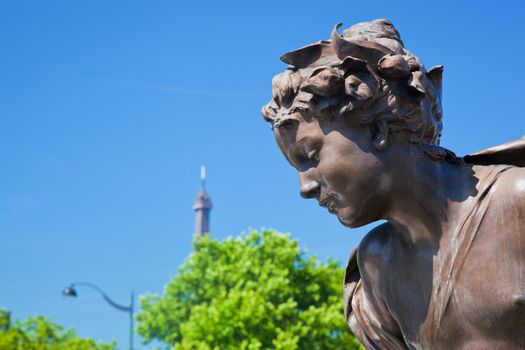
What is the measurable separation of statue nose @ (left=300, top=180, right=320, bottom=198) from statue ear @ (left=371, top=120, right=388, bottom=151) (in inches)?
11.4

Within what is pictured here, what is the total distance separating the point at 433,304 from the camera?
366cm

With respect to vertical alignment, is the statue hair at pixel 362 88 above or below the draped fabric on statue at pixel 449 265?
above

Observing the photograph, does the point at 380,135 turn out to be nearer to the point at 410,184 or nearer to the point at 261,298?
the point at 410,184

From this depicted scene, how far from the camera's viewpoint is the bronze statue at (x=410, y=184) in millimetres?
3514

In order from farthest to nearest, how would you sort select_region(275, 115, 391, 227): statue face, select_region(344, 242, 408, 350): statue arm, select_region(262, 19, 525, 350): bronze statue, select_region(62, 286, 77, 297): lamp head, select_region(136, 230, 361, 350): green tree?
select_region(62, 286, 77, 297): lamp head
select_region(136, 230, 361, 350): green tree
select_region(344, 242, 408, 350): statue arm
select_region(275, 115, 391, 227): statue face
select_region(262, 19, 525, 350): bronze statue

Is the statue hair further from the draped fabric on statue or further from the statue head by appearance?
the draped fabric on statue

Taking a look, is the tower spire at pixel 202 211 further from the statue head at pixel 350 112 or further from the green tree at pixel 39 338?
the statue head at pixel 350 112

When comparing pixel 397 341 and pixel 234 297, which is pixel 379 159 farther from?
pixel 234 297

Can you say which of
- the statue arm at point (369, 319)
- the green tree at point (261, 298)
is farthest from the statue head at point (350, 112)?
the green tree at point (261, 298)

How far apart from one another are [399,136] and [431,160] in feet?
0.54

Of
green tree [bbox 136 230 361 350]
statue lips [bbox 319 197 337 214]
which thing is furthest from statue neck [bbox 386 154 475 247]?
green tree [bbox 136 230 361 350]

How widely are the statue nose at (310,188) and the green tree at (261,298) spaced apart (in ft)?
67.7

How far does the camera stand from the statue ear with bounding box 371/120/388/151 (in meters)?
3.62

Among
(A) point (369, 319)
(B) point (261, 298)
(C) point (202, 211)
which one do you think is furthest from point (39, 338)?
(C) point (202, 211)
